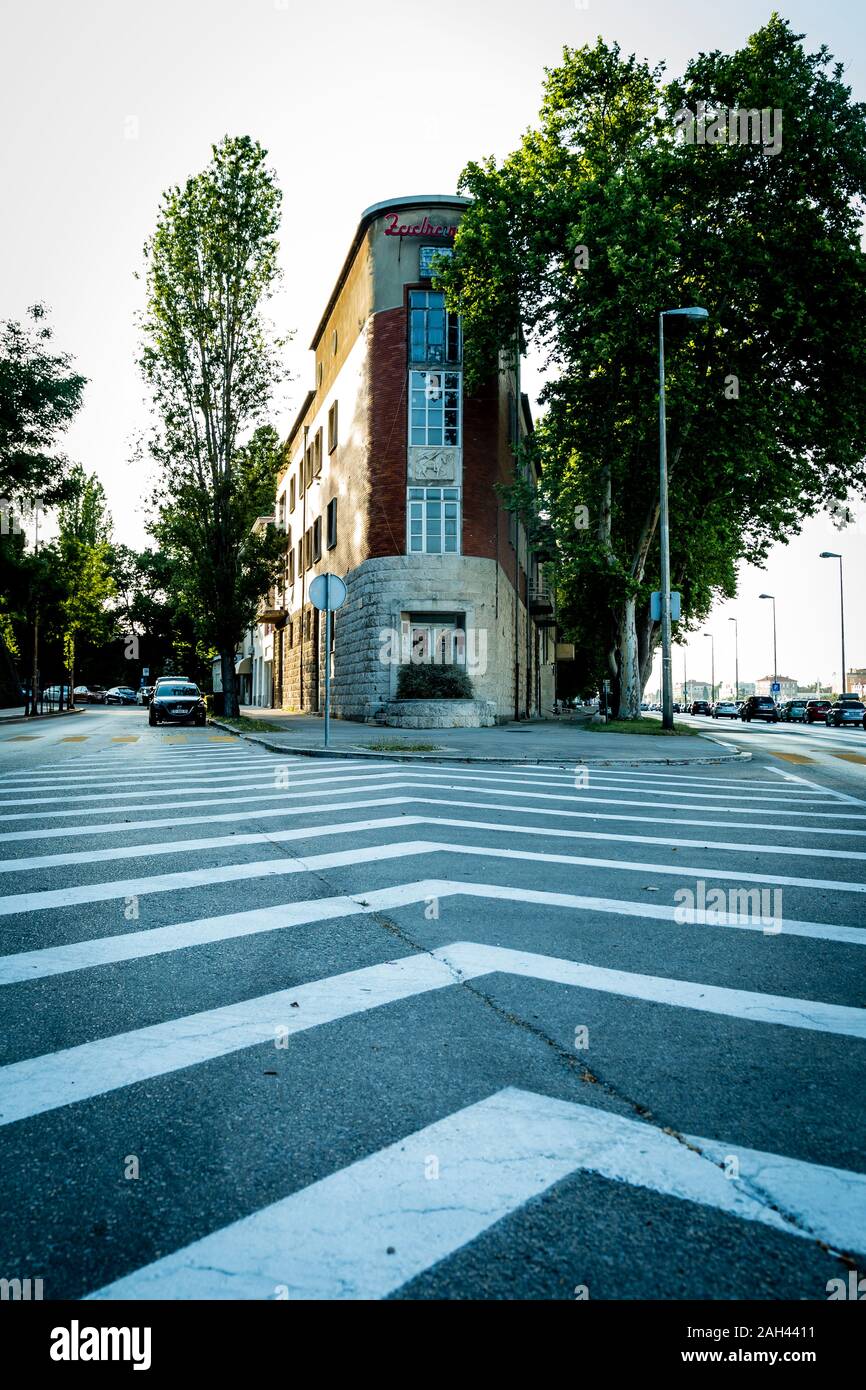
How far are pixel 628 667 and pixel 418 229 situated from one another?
15.4m

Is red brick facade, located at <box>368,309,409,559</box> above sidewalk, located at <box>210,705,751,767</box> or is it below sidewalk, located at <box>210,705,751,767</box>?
above

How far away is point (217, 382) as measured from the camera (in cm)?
3181

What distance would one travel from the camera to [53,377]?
104 ft

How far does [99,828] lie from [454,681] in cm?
1855

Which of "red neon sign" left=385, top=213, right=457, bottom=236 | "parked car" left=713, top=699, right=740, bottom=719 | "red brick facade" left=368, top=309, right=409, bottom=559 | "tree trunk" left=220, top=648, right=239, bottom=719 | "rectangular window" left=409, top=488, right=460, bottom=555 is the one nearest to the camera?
"rectangular window" left=409, top=488, right=460, bottom=555

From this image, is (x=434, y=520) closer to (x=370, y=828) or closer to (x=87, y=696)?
(x=370, y=828)

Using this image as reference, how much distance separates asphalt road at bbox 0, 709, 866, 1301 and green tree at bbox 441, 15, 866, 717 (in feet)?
67.8

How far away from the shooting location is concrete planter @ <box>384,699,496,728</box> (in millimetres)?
25156

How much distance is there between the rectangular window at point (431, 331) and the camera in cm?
2852

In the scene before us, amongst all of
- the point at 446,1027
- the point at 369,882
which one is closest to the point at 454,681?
the point at 369,882

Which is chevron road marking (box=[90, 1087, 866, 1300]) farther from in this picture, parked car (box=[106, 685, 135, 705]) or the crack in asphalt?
parked car (box=[106, 685, 135, 705])

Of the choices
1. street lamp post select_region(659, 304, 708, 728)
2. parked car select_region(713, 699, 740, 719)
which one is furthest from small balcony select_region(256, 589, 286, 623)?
parked car select_region(713, 699, 740, 719)

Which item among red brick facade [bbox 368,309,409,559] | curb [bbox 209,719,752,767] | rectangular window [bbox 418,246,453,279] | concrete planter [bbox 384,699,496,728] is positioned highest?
rectangular window [bbox 418,246,453,279]
